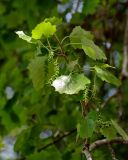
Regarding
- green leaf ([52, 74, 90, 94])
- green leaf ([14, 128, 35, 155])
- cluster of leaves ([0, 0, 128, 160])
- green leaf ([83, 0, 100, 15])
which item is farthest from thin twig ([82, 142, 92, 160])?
green leaf ([83, 0, 100, 15])

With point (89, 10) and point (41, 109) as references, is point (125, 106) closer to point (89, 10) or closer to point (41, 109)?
point (41, 109)

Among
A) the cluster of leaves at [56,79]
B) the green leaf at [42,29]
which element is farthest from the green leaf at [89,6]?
the green leaf at [42,29]

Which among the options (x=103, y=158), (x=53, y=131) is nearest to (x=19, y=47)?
(x=53, y=131)

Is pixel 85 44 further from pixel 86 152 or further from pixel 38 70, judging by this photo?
pixel 86 152

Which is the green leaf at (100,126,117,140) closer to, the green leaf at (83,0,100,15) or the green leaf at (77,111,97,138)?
the green leaf at (77,111,97,138)

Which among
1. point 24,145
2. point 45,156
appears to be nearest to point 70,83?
point 45,156
